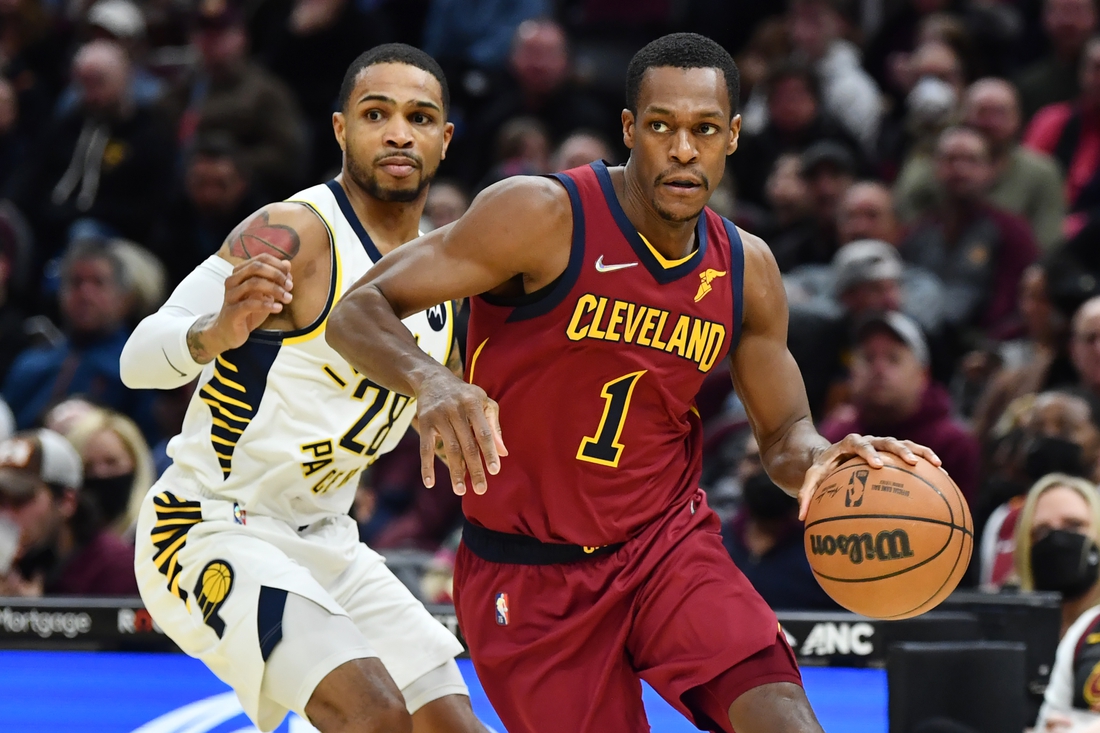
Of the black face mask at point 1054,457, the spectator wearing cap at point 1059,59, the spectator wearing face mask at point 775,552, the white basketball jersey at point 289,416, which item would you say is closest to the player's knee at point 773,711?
the white basketball jersey at point 289,416

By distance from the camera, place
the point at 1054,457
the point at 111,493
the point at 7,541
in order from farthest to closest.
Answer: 1. the point at 111,493
2. the point at 7,541
3. the point at 1054,457

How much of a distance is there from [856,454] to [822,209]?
17.8ft

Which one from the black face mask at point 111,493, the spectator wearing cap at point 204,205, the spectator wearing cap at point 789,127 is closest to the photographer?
the black face mask at point 111,493

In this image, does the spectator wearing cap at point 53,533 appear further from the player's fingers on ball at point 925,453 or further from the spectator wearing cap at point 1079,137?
the spectator wearing cap at point 1079,137

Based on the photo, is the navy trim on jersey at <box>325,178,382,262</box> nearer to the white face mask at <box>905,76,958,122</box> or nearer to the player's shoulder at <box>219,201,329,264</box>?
the player's shoulder at <box>219,201,329,264</box>

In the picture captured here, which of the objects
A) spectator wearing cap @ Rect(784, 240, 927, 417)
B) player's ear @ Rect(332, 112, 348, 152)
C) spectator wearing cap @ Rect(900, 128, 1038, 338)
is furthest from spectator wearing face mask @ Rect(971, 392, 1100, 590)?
player's ear @ Rect(332, 112, 348, 152)

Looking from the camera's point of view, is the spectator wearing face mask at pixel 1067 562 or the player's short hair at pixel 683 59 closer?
the player's short hair at pixel 683 59

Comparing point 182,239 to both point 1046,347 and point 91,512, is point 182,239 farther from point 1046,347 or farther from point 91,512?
point 1046,347

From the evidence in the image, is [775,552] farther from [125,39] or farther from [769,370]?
[125,39]

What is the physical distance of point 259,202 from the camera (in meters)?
9.99

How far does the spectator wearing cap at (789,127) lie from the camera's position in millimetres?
9617

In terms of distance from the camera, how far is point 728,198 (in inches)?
348

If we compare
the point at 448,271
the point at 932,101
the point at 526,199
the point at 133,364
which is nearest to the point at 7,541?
the point at 133,364

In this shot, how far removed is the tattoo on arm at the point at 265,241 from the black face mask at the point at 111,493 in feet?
10.6
